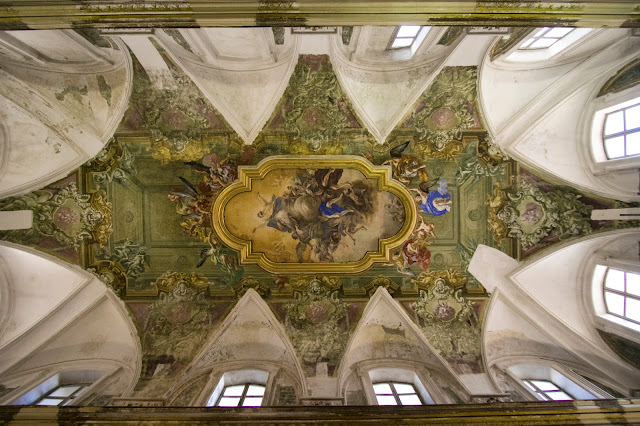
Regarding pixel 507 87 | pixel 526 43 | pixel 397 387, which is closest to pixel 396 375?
pixel 397 387

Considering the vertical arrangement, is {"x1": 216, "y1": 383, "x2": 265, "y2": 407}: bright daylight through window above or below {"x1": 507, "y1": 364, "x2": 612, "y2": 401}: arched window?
below

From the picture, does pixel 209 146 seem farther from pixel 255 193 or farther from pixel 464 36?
pixel 464 36

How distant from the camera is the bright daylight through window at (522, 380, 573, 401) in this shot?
7.64 meters

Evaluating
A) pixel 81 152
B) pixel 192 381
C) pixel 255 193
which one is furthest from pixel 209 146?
pixel 192 381

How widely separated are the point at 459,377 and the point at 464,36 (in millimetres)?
7473

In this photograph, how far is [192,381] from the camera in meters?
8.62

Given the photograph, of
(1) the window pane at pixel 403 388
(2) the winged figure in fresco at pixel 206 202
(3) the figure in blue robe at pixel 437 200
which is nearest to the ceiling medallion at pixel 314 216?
(2) the winged figure in fresco at pixel 206 202

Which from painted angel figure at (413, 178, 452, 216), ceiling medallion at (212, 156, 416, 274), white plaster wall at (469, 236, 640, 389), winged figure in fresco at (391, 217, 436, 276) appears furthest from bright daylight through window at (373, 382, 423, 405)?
painted angel figure at (413, 178, 452, 216)

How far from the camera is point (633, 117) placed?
7.50m

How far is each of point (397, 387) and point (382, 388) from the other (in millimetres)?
366

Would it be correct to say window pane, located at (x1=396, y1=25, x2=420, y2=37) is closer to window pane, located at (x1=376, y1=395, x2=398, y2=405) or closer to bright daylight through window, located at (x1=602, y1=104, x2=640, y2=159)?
bright daylight through window, located at (x1=602, y1=104, x2=640, y2=159)

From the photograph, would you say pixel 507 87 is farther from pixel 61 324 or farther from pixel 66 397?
pixel 61 324

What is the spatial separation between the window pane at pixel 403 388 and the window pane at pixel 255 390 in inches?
124

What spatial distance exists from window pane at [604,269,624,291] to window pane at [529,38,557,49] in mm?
5289
